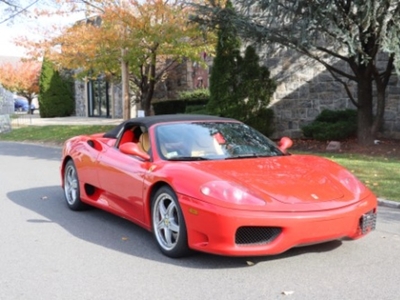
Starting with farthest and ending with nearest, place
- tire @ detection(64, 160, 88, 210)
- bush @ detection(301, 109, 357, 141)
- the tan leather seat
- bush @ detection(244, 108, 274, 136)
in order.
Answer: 1. bush @ detection(244, 108, 274, 136)
2. bush @ detection(301, 109, 357, 141)
3. tire @ detection(64, 160, 88, 210)
4. the tan leather seat

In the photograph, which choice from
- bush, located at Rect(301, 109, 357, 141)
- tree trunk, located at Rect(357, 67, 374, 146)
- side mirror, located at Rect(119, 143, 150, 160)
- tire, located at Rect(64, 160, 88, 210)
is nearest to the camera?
side mirror, located at Rect(119, 143, 150, 160)

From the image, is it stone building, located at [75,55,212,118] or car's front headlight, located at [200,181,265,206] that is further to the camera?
stone building, located at [75,55,212,118]

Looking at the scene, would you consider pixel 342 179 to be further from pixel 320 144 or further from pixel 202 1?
pixel 202 1

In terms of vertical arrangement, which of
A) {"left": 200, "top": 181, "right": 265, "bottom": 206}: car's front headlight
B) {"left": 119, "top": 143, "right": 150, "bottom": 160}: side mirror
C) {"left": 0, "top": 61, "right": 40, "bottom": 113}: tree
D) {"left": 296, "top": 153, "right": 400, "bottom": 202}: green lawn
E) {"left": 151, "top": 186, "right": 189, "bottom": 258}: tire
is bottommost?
{"left": 296, "top": 153, "right": 400, "bottom": 202}: green lawn

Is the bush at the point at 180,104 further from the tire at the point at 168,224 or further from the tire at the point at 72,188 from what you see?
the tire at the point at 168,224

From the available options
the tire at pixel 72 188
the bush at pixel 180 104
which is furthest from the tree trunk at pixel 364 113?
the bush at pixel 180 104

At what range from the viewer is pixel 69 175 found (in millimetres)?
7090

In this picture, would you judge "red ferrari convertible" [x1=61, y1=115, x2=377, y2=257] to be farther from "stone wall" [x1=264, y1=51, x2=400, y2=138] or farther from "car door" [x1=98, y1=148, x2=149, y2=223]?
"stone wall" [x1=264, y1=51, x2=400, y2=138]

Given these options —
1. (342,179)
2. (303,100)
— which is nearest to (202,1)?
(303,100)

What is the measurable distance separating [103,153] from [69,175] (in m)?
1.16

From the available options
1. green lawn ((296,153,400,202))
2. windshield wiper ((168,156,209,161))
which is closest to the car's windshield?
windshield wiper ((168,156,209,161))

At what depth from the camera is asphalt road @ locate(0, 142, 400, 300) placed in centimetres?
390

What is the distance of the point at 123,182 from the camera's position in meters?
5.51

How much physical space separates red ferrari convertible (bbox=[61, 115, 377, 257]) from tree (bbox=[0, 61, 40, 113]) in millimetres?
35640
